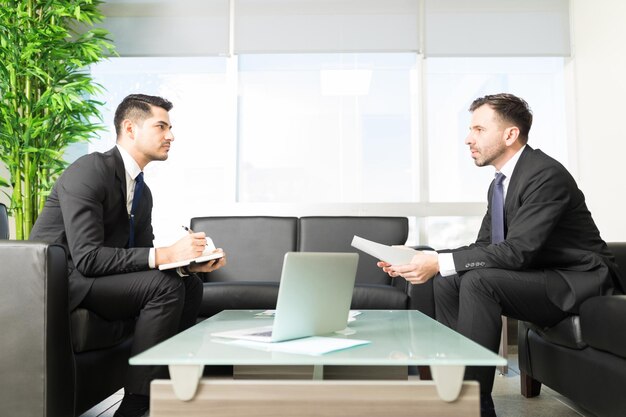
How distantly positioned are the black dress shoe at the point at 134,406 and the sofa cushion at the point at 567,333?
4.88 feet

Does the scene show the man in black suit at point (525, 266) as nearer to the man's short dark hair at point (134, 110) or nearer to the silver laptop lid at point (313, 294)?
the silver laptop lid at point (313, 294)

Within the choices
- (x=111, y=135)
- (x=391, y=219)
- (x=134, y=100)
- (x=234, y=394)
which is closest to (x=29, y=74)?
(x=111, y=135)

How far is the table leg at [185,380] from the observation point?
1257 millimetres

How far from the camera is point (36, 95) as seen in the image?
391cm

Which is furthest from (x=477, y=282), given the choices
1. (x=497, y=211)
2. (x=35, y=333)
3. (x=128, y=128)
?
(x=128, y=128)

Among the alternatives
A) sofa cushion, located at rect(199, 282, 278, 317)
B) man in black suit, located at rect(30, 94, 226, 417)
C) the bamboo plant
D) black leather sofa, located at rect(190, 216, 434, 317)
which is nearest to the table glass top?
man in black suit, located at rect(30, 94, 226, 417)

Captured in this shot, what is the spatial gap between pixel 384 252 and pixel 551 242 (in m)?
0.72

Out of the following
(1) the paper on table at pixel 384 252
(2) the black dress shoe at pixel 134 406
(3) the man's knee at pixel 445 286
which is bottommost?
(2) the black dress shoe at pixel 134 406

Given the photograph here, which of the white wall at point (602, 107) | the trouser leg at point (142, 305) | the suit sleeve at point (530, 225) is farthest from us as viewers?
the white wall at point (602, 107)

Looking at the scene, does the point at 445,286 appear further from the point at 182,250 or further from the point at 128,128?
the point at 128,128

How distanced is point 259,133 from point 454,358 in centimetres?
354

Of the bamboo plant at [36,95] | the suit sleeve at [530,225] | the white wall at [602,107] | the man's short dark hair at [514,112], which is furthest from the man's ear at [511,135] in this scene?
the bamboo plant at [36,95]

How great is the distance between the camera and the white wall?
13.0 feet

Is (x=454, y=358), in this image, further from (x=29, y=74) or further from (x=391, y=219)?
(x=29, y=74)
